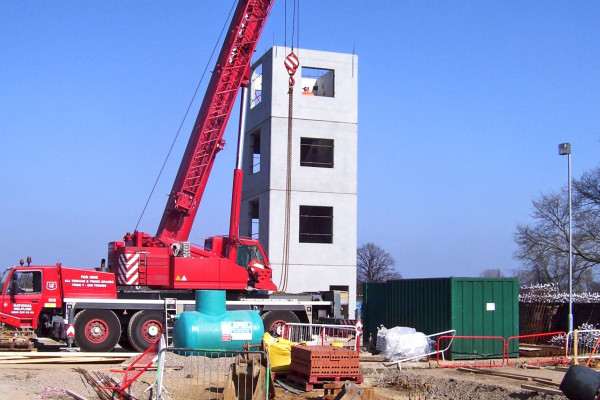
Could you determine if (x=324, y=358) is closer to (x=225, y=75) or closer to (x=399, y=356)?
(x=399, y=356)

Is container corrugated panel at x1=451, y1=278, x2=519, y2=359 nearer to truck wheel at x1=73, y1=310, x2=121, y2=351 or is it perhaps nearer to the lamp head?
the lamp head

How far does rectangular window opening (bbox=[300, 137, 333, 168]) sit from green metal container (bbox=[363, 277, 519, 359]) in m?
17.0

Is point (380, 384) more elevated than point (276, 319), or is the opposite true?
point (276, 319)

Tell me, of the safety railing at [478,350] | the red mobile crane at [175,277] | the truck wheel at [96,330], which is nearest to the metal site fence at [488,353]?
the safety railing at [478,350]

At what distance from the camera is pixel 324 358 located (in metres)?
13.8

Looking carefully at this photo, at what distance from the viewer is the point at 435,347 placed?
2052 centimetres

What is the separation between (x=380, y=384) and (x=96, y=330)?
865 centimetres

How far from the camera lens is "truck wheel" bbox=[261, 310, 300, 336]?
22281 mm

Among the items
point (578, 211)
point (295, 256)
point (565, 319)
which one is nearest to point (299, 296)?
point (565, 319)

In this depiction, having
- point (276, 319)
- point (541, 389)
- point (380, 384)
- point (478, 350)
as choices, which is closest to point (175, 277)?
point (276, 319)

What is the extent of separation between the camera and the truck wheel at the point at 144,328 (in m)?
20.4

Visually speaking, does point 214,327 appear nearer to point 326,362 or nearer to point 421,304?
point 326,362

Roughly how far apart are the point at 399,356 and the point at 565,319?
10.3 meters

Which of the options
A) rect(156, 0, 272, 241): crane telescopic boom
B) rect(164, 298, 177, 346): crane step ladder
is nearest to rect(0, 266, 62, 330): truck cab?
rect(164, 298, 177, 346): crane step ladder
